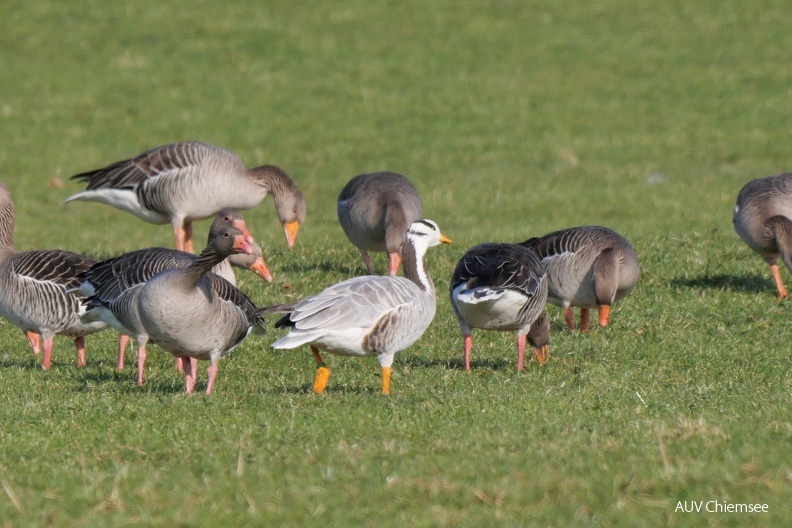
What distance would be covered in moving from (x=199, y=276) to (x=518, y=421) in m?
2.93

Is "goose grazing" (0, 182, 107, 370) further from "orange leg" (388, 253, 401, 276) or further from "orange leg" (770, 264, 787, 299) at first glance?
"orange leg" (770, 264, 787, 299)

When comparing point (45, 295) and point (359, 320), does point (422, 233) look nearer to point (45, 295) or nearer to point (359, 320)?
point (359, 320)

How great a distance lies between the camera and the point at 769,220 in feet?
46.9

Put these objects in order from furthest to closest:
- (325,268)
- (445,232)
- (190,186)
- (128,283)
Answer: (445,232)
(190,186)
(325,268)
(128,283)

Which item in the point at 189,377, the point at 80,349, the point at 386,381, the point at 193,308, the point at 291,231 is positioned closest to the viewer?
the point at 193,308

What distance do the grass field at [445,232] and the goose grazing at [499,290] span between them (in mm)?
495

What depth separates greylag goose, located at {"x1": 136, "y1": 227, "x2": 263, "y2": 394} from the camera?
9.09 m

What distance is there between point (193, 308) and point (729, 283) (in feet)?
25.6

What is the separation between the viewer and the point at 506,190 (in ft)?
76.2

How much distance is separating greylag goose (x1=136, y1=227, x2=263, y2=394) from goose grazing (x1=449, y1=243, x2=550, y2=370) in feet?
7.12

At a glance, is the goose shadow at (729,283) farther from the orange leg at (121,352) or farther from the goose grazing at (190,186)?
the orange leg at (121,352)

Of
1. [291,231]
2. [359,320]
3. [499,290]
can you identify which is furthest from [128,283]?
[291,231]

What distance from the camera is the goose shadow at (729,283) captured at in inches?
554

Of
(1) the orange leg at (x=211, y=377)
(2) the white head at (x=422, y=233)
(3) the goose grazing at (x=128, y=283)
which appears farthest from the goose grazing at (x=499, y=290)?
(1) the orange leg at (x=211, y=377)
